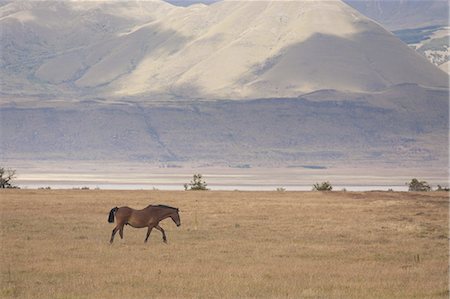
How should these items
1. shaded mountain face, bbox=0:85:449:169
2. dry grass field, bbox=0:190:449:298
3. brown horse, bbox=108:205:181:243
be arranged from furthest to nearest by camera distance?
shaded mountain face, bbox=0:85:449:169 → brown horse, bbox=108:205:181:243 → dry grass field, bbox=0:190:449:298

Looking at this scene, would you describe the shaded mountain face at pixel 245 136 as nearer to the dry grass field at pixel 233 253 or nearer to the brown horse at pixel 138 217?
the dry grass field at pixel 233 253

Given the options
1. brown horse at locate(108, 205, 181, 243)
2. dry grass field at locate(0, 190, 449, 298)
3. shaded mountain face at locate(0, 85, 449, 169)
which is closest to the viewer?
dry grass field at locate(0, 190, 449, 298)

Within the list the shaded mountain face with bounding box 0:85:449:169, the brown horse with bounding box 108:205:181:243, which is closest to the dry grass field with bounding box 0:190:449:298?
the brown horse with bounding box 108:205:181:243

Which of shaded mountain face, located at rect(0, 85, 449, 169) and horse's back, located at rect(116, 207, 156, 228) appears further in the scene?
shaded mountain face, located at rect(0, 85, 449, 169)

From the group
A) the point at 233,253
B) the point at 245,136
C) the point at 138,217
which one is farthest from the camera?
the point at 245,136

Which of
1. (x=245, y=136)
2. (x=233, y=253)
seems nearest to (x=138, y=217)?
(x=233, y=253)

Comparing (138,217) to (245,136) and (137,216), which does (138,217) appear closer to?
(137,216)

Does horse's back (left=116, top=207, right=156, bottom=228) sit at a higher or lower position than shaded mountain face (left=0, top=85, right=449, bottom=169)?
lower

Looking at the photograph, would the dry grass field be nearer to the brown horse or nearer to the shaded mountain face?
the brown horse

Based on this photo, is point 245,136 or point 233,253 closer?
point 233,253

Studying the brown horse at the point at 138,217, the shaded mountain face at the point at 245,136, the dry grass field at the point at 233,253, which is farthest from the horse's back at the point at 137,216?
the shaded mountain face at the point at 245,136

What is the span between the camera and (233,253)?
26.7m

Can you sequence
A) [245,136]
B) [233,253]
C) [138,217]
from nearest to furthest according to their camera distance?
[233,253] → [138,217] → [245,136]

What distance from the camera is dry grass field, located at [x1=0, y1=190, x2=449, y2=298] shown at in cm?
2108
